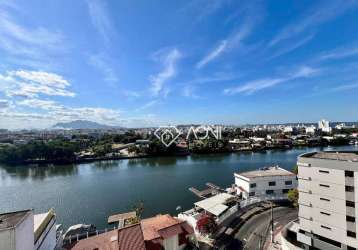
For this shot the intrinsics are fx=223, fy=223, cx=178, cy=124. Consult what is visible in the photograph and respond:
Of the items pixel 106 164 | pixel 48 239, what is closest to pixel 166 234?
pixel 48 239

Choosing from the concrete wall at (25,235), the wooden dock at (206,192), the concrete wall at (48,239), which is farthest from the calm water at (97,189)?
the concrete wall at (25,235)

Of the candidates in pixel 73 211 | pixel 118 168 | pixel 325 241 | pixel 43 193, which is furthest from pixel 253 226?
pixel 118 168

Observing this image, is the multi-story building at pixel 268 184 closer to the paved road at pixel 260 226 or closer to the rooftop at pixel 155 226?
the paved road at pixel 260 226

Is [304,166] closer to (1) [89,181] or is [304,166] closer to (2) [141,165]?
(1) [89,181]

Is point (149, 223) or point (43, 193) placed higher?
point (149, 223)

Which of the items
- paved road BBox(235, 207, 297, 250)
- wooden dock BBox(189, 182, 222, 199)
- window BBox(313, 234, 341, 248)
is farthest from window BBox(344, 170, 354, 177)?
wooden dock BBox(189, 182, 222, 199)

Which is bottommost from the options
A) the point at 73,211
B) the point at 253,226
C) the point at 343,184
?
the point at 73,211
